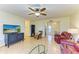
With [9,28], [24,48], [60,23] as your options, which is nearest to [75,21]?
[60,23]

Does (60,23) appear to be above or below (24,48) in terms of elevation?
above

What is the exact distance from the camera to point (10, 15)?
20.9 ft

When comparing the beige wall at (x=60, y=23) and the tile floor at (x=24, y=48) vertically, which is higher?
the beige wall at (x=60, y=23)

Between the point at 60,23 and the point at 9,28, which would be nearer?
the point at 9,28

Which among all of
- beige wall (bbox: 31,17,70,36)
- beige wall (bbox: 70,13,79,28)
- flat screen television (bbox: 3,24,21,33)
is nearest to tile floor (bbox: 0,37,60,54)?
flat screen television (bbox: 3,24,21,33)

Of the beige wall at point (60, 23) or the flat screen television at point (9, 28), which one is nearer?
the flat screen television at point (9, 28)

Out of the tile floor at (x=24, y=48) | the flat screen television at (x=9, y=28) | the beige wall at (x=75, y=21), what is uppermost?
the beige wall at (x=75, y=21)

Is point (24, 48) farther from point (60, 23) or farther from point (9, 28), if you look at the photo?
point (60, 23)

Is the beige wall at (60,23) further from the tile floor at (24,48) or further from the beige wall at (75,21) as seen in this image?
the tile floor at (24,48)

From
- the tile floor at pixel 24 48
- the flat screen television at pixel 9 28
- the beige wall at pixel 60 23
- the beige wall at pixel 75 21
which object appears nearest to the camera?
the tile floor at pixel 24 48

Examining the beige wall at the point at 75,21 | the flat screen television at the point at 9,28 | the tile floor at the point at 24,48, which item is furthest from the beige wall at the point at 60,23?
the flat screen television at the point at 9,28

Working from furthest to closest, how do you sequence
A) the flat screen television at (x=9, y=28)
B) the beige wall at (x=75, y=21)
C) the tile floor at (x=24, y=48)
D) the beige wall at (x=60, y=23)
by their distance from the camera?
the beige wall at (x=60, y=23) < the beige wall at (x=75, y=21) < the flat screen television at (x=9, y=28) < the tile floor at (x=24, y=48)
